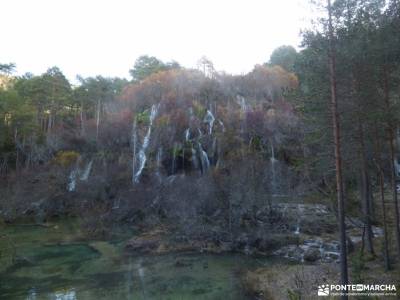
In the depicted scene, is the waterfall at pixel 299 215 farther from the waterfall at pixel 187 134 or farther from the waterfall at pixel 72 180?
the waterfall at pixel 72 180

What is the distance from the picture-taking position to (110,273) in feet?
53.2

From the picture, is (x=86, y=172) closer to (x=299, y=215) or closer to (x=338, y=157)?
(x=299, y=215)

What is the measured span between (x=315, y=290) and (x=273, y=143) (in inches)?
907

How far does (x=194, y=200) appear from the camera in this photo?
78.2 feet

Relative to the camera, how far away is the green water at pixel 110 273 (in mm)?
13258

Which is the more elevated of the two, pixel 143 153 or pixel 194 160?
pixel 143 153

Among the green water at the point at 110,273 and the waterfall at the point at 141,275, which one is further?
the waterfall at the point at 141,275

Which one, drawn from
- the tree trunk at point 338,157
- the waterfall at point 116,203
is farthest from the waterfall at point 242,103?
the tree trunk at point 338,157

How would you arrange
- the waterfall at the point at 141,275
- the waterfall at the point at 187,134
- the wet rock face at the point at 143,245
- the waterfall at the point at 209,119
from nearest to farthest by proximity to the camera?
the waterfall at the point at 141,275, the wet rock face at the point at 143,245, the waterfall at the point at 187,134, the waterfall at the point at 209,119

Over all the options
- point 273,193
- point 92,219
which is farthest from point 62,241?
point 273,193

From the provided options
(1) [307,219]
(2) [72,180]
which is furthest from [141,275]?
(2) [72,180]

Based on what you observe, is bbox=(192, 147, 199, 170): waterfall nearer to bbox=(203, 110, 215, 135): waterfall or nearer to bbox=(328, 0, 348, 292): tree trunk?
bbox=(203, 110, 215, 135): waterfall

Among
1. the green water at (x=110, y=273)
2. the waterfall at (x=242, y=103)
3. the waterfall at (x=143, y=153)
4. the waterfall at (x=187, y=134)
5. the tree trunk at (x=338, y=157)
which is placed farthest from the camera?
the waterfall at (x=242, y=103)

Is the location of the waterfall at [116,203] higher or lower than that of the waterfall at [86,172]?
lower
